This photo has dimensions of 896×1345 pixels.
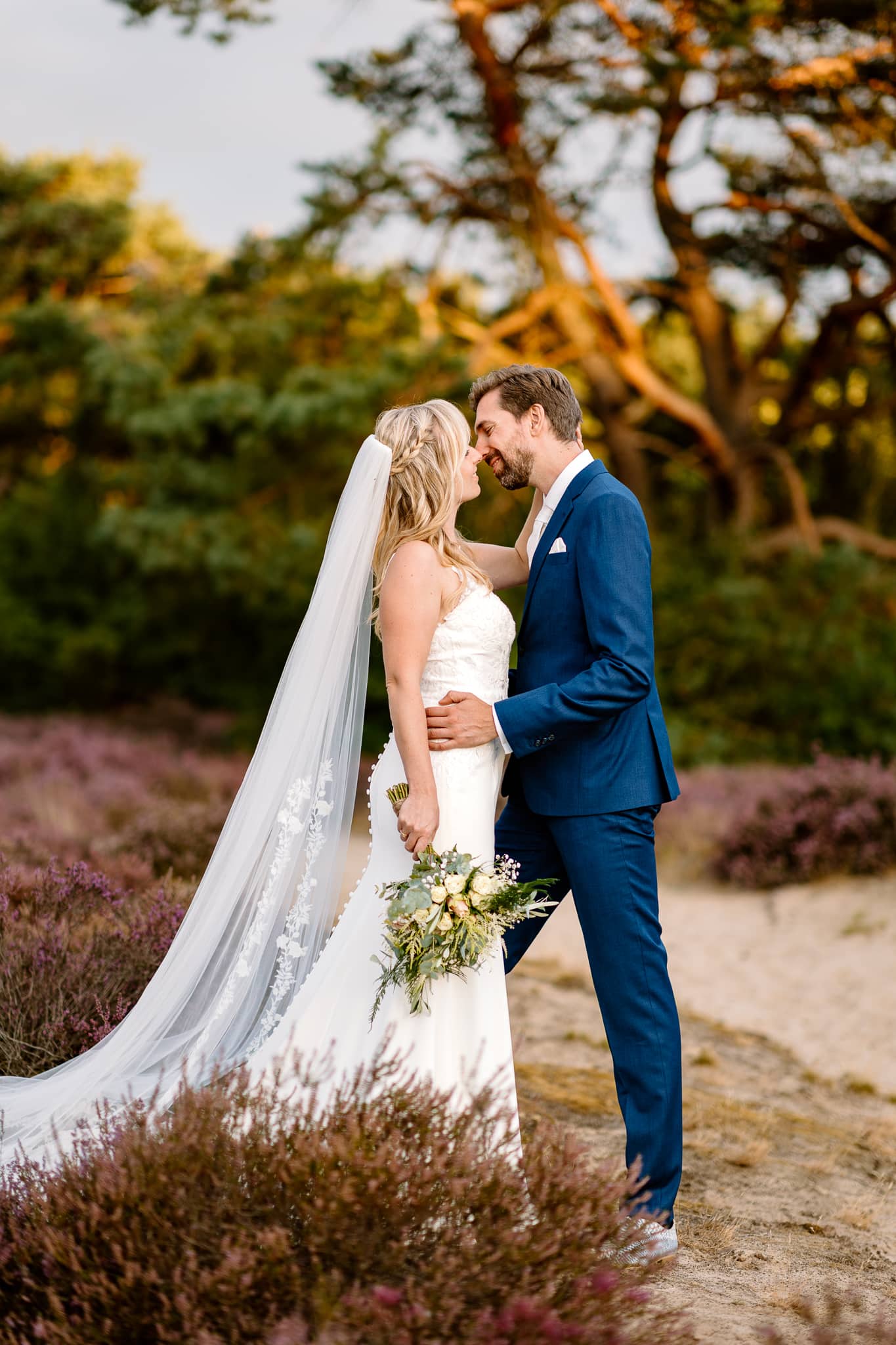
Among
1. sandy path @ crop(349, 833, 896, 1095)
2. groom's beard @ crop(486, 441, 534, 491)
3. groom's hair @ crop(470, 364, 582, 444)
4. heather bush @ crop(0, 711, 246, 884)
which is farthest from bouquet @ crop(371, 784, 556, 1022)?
sandy path @ crop(349, 833, 896, 1095)

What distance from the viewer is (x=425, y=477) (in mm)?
3258

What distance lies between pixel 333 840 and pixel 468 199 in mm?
11323

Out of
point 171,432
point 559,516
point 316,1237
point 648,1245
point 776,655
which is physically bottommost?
point 648,1245

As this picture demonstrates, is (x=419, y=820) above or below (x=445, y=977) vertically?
above

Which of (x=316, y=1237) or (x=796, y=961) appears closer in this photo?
(x=316, y=1237)

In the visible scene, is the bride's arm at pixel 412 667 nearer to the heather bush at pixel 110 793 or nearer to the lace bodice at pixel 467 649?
the lace bodice at pixel 467 649

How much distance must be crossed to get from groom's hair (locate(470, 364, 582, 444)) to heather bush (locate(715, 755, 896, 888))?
5.72 metres

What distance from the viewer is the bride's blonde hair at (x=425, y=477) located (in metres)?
3.26

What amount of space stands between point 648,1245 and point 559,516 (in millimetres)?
1869

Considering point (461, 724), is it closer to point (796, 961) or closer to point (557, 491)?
point (557, 491)

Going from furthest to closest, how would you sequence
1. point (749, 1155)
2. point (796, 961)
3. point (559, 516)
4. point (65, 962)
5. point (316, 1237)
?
point (796, 961) → point (749, 1155) → point (65, 962) → point (559, 516) → point (316, 1237)

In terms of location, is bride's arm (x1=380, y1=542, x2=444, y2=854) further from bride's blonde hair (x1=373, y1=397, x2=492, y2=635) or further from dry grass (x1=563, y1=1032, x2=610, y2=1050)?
dry grass (x1=563, y1=1032, x2=610, y2=1050)

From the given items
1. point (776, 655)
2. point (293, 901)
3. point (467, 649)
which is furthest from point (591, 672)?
point (776, 655)

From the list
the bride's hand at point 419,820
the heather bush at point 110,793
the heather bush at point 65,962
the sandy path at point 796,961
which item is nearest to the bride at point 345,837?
the bride's hand at point 419,820
